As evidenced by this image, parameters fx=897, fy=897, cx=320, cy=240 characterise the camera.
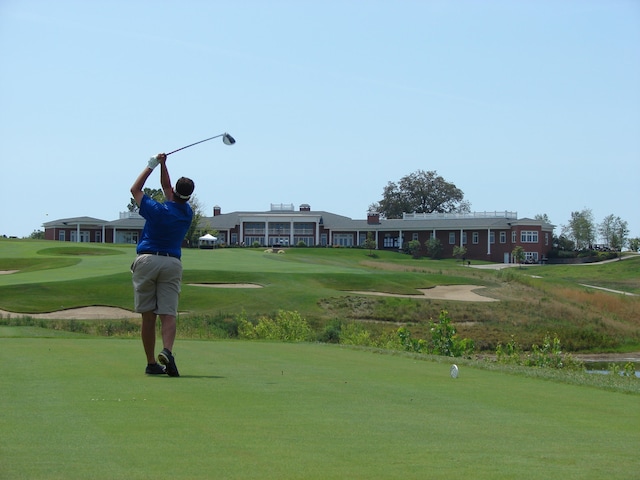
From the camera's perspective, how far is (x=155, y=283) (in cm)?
1030

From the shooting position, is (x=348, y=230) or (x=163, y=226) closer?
(x=163, y=226)

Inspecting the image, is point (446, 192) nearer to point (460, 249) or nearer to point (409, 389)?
point (460, 249)

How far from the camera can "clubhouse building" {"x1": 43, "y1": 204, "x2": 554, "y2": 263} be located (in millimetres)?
113125

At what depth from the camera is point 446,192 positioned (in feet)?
515

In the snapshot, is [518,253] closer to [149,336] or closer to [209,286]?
[209,286]

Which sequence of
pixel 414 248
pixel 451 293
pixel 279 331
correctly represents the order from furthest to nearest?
pixel 414 248, pixel 451 293, pixel 279 331

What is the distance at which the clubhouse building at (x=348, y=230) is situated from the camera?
113125 millimetres

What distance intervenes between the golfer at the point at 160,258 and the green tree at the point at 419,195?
14547cm

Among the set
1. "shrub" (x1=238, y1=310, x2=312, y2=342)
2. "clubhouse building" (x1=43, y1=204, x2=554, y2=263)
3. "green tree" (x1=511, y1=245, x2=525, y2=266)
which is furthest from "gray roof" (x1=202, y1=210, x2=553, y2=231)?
"shrub" (x1=238, y1=310, x2=312, y2=342)

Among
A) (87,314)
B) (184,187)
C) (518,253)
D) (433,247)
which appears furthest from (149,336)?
(433,247)

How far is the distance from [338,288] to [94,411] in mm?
45622

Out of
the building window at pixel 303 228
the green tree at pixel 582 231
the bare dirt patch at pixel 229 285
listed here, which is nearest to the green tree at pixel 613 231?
the green tree at pixel 582 231

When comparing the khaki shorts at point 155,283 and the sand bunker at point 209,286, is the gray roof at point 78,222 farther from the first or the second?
the khaki shorts at point 155,283

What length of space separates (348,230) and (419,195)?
37714 millimetres
